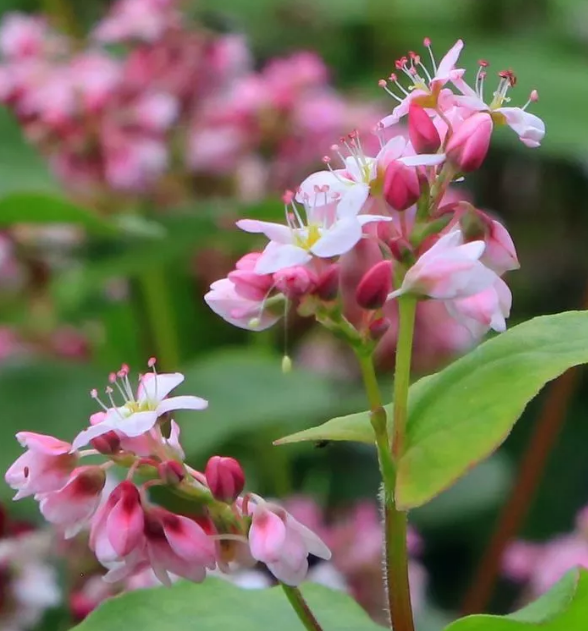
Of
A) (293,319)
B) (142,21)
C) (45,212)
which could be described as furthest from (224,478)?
(142,21)

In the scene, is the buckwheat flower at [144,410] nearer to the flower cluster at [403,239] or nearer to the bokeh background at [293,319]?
the flower cluster at [403,239]

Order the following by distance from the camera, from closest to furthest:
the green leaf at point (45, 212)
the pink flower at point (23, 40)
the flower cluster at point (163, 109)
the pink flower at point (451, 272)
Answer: the pink flower at point (451, 272) → the green leaf at point (45, 212) → the flower cluster at point (163, 109) → the pink flower at point (23, 40)

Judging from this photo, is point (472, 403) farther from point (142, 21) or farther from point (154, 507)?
point (142, 21)

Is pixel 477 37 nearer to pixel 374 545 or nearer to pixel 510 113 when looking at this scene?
pixel 374 545

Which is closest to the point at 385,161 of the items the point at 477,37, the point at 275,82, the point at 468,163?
the point at 468,163

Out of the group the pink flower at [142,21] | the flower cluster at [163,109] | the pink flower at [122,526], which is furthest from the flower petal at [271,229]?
the pink flower at [142,21]

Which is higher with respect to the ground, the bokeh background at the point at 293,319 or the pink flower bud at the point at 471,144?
the pink flower bud at the point at 471,144
